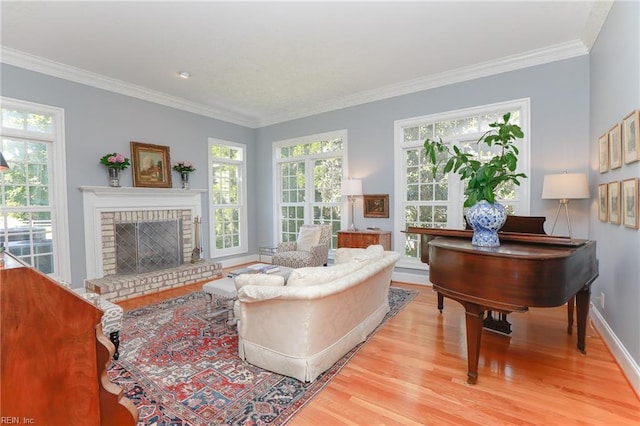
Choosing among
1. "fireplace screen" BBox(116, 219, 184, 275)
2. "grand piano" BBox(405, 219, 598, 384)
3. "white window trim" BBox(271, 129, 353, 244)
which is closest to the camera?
"grand piano" BBox(405, 219, 598, 384)

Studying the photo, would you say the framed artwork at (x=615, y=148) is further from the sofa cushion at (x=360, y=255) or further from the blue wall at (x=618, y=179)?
the sofa cushion at (x=360, y=255)

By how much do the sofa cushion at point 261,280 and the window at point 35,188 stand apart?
3.18 meters

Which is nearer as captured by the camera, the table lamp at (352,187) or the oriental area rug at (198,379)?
the oriental area rug at (198,379)

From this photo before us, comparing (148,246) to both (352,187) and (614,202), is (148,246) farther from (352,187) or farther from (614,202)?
(614,202)

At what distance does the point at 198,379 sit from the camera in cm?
227

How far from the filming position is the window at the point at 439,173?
13.2 ft

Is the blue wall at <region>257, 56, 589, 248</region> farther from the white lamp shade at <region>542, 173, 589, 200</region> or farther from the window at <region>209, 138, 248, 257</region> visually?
the window at <region>209, 138, 248, 257</region>

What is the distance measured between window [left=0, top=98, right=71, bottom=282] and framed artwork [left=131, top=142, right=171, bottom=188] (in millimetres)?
906

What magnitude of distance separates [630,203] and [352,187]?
332cm

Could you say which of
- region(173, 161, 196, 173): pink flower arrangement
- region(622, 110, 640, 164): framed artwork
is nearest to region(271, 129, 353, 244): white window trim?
region(173, 161, 196, 173): pink flower arrangement

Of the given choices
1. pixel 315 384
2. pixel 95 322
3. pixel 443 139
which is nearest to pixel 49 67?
pixel 95 322

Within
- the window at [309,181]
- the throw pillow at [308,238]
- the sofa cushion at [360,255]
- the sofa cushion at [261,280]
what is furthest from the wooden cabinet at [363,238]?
the sofa cushion at [261,280]

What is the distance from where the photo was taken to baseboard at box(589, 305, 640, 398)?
2.08 metres

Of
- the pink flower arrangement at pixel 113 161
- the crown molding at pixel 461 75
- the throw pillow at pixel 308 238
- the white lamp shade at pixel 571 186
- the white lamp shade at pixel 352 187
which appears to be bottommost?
the throw pillow at pixel 308 238
